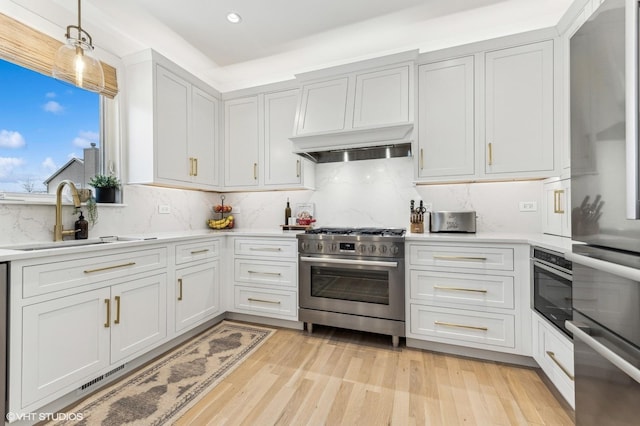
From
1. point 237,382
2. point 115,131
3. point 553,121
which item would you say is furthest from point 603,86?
point 115,131

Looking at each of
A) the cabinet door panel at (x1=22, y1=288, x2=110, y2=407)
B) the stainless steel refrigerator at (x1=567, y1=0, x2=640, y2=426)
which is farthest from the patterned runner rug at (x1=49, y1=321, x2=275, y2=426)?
the stainless steel refrigerator at (x1=567, y1=0, x2=640, y2=426)

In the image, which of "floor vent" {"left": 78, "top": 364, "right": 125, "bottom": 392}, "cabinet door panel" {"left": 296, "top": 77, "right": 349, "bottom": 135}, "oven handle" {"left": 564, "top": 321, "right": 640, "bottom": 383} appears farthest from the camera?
"cabinet door panel" {"left": 296, "top": 77, "right": 349, "bottom": 135}

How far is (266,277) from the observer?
2.78 metres

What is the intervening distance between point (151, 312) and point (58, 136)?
153 centimetres

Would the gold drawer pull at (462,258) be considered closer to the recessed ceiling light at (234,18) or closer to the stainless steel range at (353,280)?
the stainless steel range at (353,280)

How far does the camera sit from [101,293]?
1776mm

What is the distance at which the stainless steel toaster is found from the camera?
97.2 inches

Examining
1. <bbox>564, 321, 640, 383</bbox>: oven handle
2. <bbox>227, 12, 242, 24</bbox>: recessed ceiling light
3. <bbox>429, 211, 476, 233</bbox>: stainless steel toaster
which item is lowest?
<bbox>564, 321, 640, 383</bbox>: oven handle

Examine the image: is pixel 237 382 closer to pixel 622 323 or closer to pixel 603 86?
pixel 622 323

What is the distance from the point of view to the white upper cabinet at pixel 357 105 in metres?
2.48

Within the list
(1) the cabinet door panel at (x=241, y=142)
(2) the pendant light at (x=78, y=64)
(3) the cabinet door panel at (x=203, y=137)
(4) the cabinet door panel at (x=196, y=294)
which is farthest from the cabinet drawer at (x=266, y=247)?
(2) the pendant light at (x=78, y=64)

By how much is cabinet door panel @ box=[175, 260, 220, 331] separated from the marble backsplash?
0.67 m

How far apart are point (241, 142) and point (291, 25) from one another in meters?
1.28

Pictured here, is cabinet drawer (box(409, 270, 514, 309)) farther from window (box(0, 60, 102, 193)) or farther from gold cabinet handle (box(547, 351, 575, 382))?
window (box(0, 60, 102, 193))
